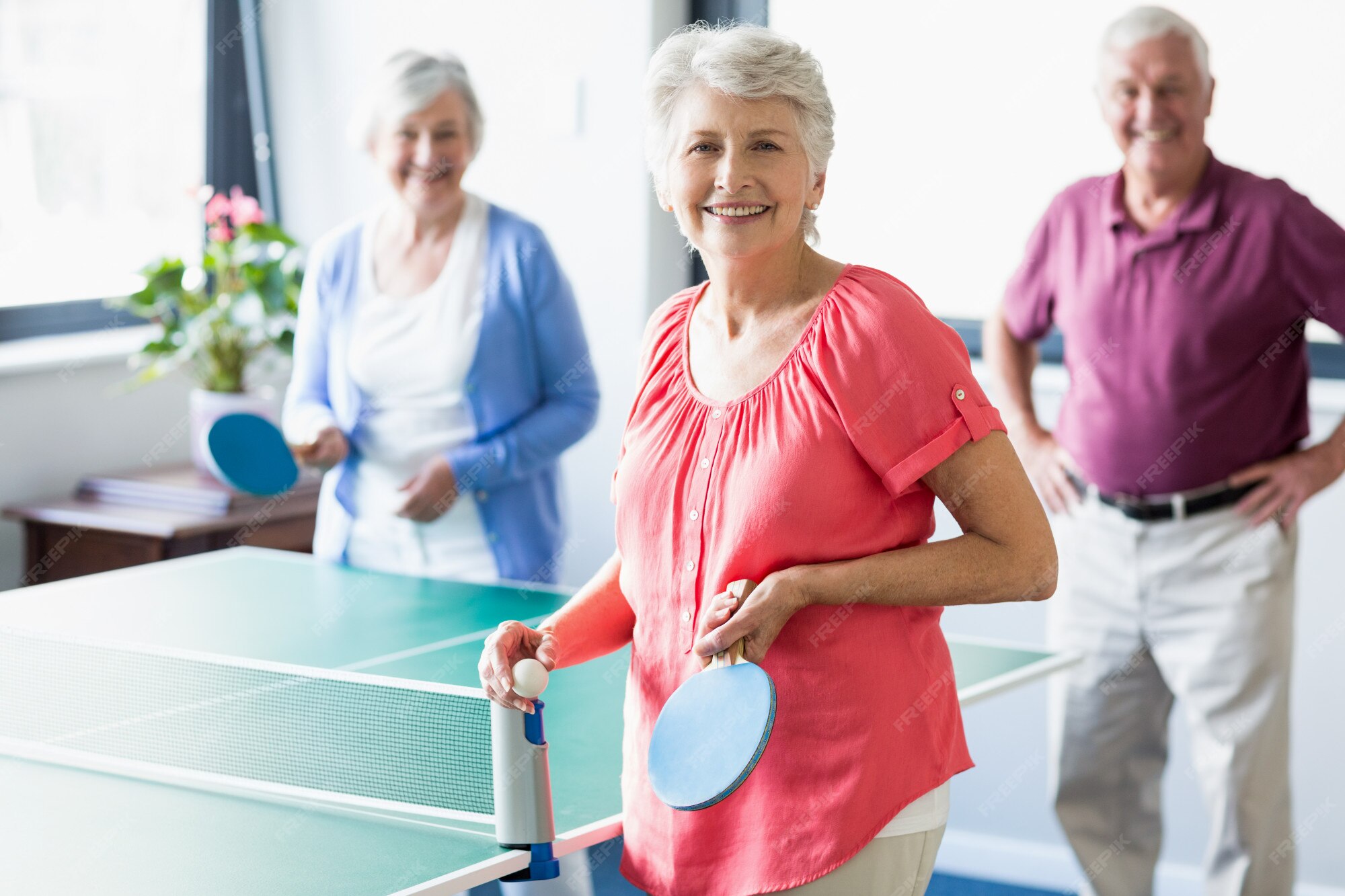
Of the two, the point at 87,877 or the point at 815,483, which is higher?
the point at 815,483

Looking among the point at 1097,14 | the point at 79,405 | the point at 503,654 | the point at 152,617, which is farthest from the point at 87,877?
the point at 1097,14

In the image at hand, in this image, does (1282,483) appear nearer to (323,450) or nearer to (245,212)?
(323,450)

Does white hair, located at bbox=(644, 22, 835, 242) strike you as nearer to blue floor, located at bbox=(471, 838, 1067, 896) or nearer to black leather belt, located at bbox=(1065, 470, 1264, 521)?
black leather belt, located at bbox=(1065, 470, 1264, 521)

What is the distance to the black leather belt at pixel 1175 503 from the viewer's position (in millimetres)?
2678

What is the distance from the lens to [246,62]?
4.42m

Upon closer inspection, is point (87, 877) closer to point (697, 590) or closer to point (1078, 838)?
point (697, 590)

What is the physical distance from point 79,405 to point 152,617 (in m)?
1.50

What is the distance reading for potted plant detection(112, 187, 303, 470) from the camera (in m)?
3.70

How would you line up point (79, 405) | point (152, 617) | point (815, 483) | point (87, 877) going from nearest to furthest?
point (815, 483)
point (87, 877)
point (152, 617)
point (79, 405)

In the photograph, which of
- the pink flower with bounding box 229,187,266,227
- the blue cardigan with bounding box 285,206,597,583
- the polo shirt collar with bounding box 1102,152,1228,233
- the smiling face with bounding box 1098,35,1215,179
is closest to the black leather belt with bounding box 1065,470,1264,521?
the polo shirt collar with bounding box 1102,152,1228,233

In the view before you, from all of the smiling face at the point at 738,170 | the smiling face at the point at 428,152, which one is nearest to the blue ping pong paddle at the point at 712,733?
the smiling face at the point at 738,170

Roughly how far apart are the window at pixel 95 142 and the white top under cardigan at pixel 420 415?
4.20ft

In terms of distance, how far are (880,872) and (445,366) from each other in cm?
158

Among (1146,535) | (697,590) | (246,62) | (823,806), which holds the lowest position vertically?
(1146,535)
